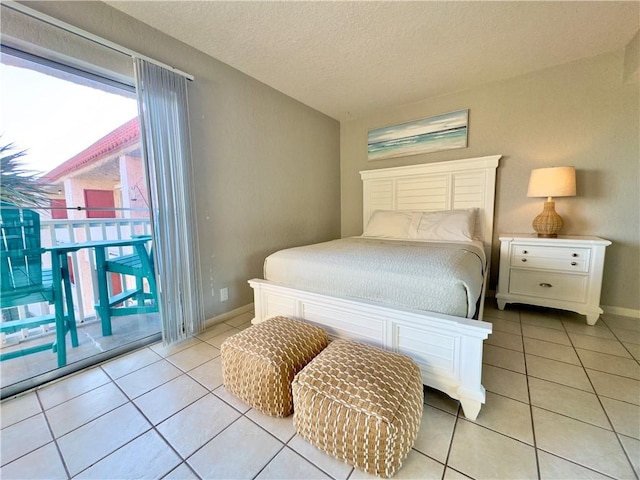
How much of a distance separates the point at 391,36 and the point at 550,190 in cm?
187

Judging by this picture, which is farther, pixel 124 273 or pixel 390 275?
pixel 124 273

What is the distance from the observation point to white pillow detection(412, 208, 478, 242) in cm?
254

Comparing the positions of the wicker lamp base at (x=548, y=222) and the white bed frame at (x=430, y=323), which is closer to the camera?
the white bed frame at (x=430, y=323)

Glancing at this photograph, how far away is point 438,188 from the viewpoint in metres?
3.04

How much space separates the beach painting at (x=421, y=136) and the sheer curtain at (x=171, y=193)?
2359 mm

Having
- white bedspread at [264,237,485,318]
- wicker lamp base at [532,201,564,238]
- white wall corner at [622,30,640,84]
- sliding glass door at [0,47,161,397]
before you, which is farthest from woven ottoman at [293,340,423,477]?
white wall corner at [622,30,640,84]

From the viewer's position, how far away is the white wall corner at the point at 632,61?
1.98 meters

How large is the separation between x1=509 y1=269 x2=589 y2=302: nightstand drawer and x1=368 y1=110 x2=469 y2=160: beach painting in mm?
1530

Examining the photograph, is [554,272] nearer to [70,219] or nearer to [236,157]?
[236,157]

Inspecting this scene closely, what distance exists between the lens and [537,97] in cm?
252

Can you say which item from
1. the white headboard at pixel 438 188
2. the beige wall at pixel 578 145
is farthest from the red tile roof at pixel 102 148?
the beige wall at pixel 578 145

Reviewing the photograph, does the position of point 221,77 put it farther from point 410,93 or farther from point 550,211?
point 550,211

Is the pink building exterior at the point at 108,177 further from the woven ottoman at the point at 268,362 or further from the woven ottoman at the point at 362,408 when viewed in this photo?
the woven ottoman at the point at 362,408

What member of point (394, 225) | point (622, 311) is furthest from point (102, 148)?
point (622, 311)
